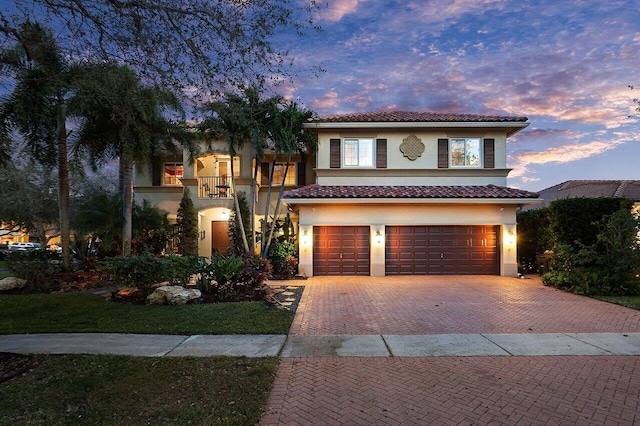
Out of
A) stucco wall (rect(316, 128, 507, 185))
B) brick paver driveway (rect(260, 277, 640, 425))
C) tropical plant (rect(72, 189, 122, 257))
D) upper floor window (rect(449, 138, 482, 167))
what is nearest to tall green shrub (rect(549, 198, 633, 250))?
stucco wall (rect(316, 128, 507, 185))

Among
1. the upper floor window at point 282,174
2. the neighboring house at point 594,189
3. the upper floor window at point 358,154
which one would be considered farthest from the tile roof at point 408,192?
the neighboring house at point 594,189

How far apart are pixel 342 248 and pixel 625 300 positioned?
31.0ft

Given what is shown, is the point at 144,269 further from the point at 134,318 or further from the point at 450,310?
the point at 450,310

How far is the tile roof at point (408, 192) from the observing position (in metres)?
14.3

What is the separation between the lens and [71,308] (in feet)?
28.7

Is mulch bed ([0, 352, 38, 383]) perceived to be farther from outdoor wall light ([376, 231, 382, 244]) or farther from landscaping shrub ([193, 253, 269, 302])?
outdoor wall light ([376, 231, 382, 244])

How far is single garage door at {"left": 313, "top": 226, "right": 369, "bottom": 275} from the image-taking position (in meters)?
15.0

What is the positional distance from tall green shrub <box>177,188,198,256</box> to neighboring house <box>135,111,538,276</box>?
13.5ft

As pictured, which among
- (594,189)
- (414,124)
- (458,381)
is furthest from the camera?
(594,189)

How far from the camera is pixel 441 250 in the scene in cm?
1495

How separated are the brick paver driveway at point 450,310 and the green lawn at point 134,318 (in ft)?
3.22

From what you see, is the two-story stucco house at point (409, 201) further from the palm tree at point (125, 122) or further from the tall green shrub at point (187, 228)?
the tall green shrub at point (187, 228)

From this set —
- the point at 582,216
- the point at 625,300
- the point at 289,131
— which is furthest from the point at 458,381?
the point at 289,131

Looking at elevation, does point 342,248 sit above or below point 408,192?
below
